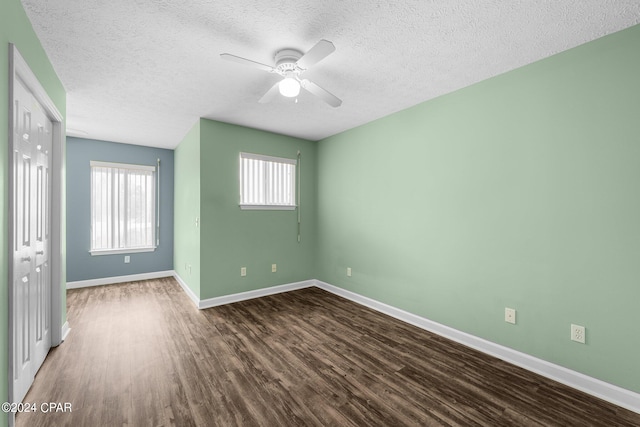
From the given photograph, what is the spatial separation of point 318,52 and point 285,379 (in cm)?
235

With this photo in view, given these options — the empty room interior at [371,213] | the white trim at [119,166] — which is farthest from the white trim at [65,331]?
the white trim at [119,166]

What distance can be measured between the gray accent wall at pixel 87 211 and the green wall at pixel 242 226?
214 cm

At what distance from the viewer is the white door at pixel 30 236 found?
1.70m

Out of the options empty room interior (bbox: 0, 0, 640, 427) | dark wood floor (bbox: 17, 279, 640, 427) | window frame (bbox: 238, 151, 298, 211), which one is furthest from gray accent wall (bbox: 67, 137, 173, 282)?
window frame (bbox: 238, 151, 298, 211)

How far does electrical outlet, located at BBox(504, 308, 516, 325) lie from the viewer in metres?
2.39

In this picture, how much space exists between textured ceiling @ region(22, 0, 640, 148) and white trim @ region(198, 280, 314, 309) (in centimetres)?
248

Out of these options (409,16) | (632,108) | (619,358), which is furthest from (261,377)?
(632,108)

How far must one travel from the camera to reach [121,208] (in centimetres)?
488

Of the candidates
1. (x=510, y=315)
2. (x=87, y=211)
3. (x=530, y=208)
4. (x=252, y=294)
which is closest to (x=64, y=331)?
(x=252, y=294)

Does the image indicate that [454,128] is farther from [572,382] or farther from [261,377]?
[261,377]

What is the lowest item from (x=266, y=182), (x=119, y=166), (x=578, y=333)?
(x=578, y=333)

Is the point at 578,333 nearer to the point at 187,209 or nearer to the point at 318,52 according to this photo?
the point at 318,52

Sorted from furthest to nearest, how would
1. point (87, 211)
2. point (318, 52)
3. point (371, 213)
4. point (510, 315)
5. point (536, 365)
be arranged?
point (87, 211) < point (371, 213) < point (510, 315) < point (536, 365) < point (318, 52)

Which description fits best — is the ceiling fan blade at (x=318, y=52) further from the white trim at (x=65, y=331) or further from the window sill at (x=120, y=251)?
the window sill at (x=120, y=251)
